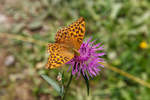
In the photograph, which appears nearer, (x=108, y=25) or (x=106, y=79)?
(x=106, y=79)

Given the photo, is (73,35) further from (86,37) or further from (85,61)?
(86,37)

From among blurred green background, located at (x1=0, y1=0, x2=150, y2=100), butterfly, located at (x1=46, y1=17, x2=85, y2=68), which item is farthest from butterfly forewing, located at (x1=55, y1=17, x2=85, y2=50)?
blurred green background, located at (x1=0, y1=0, x2=150, y2=100)

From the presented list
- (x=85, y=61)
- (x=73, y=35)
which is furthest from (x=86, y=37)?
(x=73, y=35)

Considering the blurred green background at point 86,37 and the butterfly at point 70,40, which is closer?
the butterfly at point 70,40

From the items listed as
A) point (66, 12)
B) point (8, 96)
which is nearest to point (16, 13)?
point (66, 12)

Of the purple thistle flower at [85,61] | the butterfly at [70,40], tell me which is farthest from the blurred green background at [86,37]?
the butterfly at [70,40]

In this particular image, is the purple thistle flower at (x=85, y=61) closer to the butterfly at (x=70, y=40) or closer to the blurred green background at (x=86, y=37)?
the butterfly at (x=70, y=40)

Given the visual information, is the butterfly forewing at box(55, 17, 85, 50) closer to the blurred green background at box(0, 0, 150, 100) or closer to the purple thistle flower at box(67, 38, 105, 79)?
the purple thistle flower at box(67, 38, 105, 79)

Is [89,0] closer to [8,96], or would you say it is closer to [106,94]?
[106,94]
